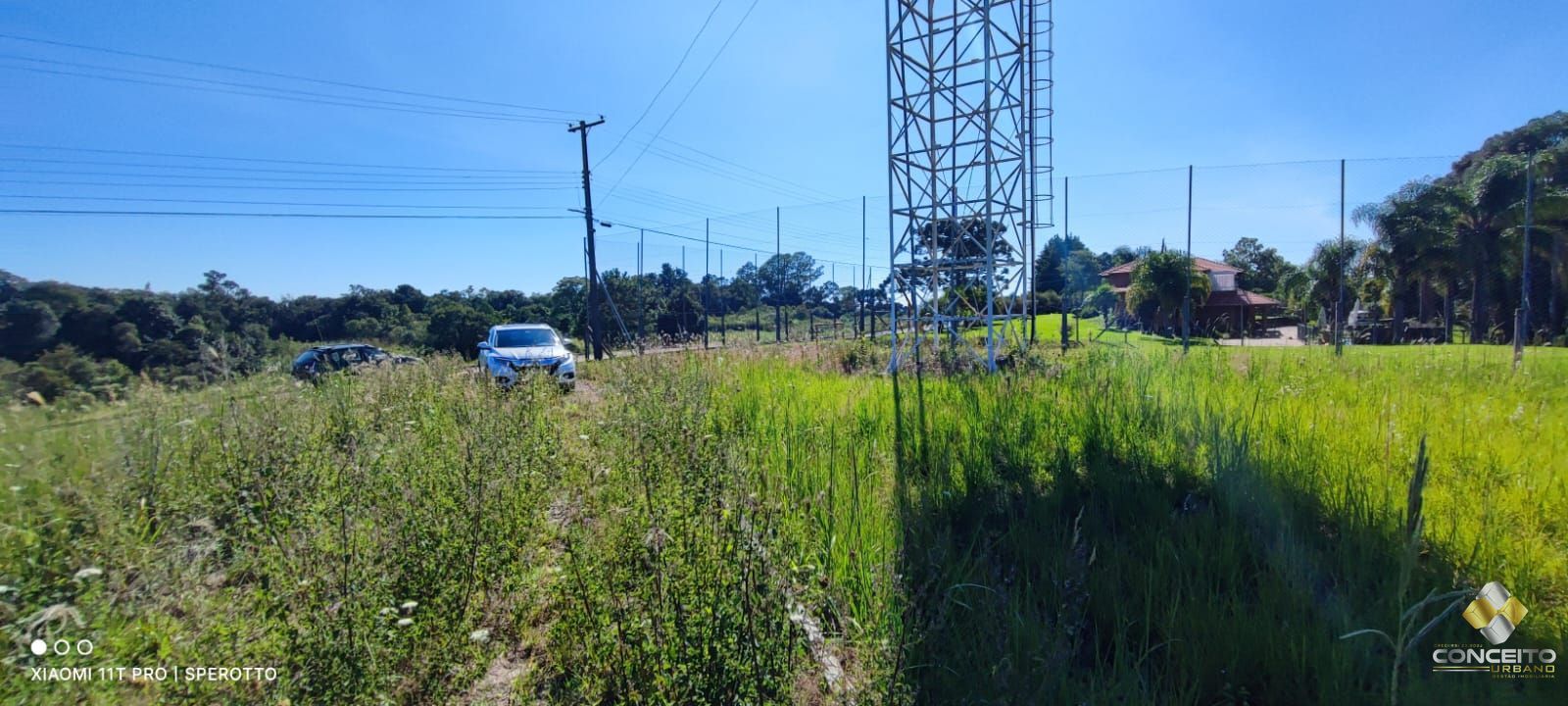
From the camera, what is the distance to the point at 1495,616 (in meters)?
1.56

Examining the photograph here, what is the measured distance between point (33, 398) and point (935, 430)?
216 inches

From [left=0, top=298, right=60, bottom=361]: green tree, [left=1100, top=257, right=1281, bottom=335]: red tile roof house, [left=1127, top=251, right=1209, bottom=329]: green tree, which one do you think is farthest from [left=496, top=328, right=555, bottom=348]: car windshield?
[left=1100, top=257, right=1281, bottom=335]: red tile roof house

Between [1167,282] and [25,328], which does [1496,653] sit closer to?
[25,328]

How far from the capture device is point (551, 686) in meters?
1.75

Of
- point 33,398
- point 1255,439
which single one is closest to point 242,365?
point 33,398

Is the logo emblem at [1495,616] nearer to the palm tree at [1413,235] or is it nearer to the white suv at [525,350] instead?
the white suv at [525,350]

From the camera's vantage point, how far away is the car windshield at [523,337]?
10141 millimetres

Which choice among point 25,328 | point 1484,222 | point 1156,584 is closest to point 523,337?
point 25,328

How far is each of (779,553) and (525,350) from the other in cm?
903

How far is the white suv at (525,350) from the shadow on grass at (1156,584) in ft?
23.3

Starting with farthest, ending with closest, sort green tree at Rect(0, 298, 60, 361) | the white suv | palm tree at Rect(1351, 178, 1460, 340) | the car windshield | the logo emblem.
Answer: palm tree at Rect(1351, 178, 1460, 340) → the car windshield → the white suv → green tree at Rect(0, 298, 60, 361) → the logo emblem

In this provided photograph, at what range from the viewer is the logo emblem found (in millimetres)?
1531

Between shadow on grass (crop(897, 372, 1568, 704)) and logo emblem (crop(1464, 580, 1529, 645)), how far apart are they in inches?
4.2

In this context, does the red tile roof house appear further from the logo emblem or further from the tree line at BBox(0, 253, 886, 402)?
the logo emblem
